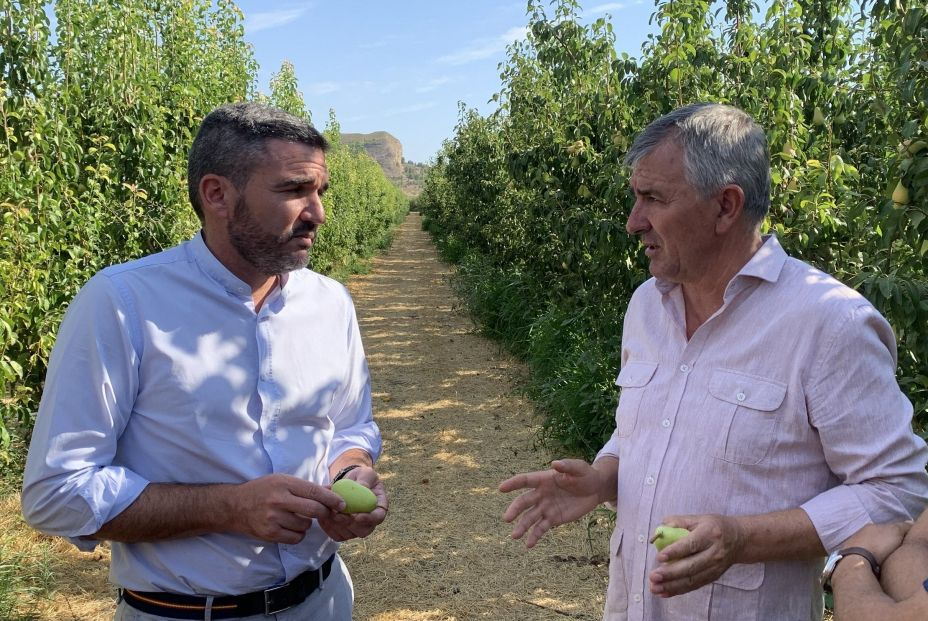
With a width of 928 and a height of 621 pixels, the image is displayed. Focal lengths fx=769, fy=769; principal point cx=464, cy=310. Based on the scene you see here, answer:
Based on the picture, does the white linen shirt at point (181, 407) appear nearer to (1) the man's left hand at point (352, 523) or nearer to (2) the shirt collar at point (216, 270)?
(2) the shirt collar at point (216, 270)

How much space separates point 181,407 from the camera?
178cm

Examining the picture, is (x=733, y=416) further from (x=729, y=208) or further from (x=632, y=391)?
(x=729, y=208)

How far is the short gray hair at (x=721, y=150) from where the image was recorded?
1801mm

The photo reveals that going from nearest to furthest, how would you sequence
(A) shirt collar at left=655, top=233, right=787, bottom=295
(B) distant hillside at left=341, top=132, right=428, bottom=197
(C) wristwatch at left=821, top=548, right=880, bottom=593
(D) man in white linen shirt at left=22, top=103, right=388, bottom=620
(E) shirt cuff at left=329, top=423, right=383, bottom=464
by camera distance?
(C) wristwatch at left=821, top=548, right=880, bottom=593 < (D) man in white linen shirt at left=22, top=103, right=388, bottom=620 < (A) shirt collar at left=655, top=233, right=787, bottom=295 < (E) shirt cuff at left=329, top=423, right=383, bottom=464 < (B) distant hillside at left=341, top=132, right=428, bottom=197

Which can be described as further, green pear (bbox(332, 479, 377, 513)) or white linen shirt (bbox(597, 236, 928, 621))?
green pear (bbox(332, 479, 377, 513))

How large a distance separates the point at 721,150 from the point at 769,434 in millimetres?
661

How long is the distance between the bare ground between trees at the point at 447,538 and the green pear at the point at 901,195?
2.61 metres

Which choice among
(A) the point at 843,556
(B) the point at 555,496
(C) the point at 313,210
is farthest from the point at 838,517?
(C) the point at 313,210

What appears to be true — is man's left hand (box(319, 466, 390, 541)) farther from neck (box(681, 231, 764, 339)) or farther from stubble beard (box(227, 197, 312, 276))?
neck (box(681, 231, 764, 339))

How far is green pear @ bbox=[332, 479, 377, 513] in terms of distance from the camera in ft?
6.04

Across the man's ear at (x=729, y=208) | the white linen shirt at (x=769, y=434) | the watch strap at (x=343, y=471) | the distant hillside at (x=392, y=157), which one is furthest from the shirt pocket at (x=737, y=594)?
the distant hillside at (x=392, y=157)

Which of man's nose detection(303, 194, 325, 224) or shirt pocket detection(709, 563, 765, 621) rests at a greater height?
man's nose detection(303, 194, 325, 224)

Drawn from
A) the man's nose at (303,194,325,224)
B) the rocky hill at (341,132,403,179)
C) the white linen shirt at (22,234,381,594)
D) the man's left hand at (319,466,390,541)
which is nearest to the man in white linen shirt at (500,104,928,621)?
the man's left hand at (319,466,390,541)

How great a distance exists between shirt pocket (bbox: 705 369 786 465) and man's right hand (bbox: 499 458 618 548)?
405 millimetres
